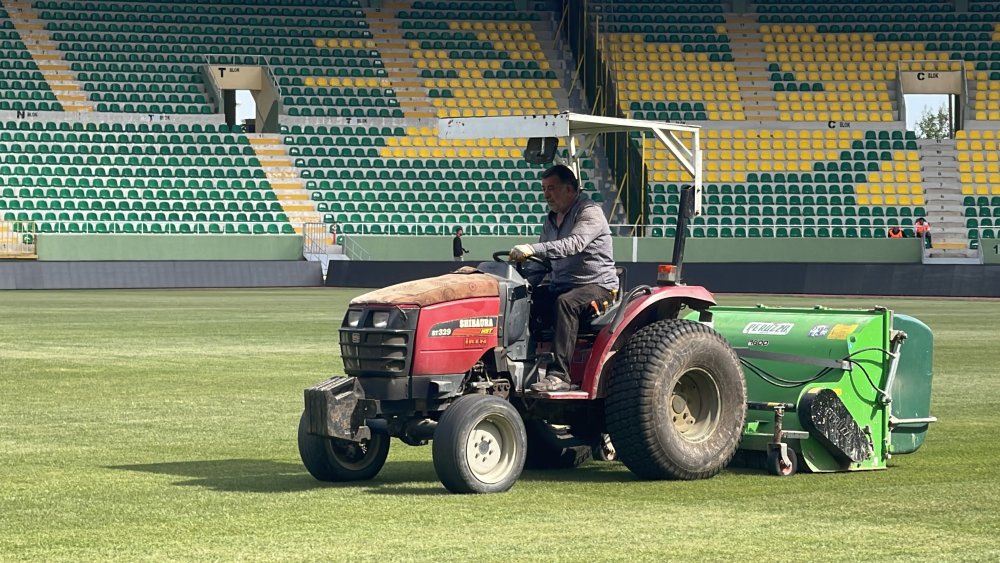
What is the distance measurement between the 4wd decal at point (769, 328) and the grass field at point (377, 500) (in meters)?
1.15

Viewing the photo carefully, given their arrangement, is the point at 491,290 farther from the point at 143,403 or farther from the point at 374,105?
the point at 374,105

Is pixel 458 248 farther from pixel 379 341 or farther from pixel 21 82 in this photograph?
pixel 379 341

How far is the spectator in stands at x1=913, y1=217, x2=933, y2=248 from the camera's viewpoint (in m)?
47.0

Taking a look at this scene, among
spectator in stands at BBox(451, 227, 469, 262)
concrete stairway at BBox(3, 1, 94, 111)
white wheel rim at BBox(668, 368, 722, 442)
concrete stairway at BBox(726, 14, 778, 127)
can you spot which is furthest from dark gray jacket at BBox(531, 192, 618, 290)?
concrete stairway at BBox(726, 14, 778, 127)

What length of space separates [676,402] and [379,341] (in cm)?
200

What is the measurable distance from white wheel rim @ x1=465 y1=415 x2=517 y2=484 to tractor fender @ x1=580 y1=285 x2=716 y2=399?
2.04 feet

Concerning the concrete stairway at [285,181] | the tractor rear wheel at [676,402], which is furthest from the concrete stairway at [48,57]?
the tractor rear wheel at [676,402]

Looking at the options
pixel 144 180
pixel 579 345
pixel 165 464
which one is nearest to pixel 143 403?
pixel 165 464

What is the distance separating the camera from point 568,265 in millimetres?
9836

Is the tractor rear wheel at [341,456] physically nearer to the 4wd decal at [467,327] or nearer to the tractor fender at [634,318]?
the 4wd decal at [467,327]

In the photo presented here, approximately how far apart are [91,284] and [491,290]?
3528 cm

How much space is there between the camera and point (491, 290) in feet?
30.9

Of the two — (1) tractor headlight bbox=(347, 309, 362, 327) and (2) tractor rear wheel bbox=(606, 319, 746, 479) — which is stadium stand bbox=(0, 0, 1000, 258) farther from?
(2) tractor rear wheel bbox=(606, 319, 746, 479)

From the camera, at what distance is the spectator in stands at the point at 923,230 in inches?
1850
